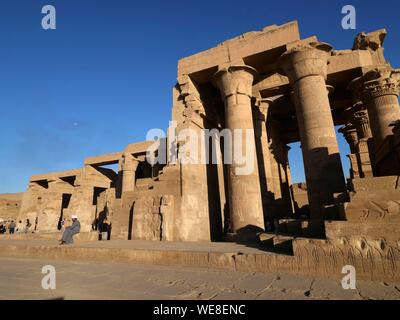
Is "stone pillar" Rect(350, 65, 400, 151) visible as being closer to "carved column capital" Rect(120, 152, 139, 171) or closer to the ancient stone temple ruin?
the ancient stone temple ruin

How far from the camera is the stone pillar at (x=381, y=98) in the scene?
9922 millimetres

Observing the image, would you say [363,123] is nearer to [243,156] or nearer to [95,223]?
[243,156]

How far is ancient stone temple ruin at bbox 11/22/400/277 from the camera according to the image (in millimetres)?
3922

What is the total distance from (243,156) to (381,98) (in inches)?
264

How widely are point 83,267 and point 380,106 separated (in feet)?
40.1

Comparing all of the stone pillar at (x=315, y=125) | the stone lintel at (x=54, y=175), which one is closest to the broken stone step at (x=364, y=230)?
the stone pillar at (x=315, y=125)

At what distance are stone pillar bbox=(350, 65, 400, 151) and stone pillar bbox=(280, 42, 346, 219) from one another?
296cm

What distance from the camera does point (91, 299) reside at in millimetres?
2826

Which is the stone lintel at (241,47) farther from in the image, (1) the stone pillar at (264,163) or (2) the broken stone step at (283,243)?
(2) the broken stone step at (283,243)

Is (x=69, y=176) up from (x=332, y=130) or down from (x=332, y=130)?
up

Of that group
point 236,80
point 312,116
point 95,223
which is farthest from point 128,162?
point 312,116

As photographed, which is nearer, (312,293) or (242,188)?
(312,293)
